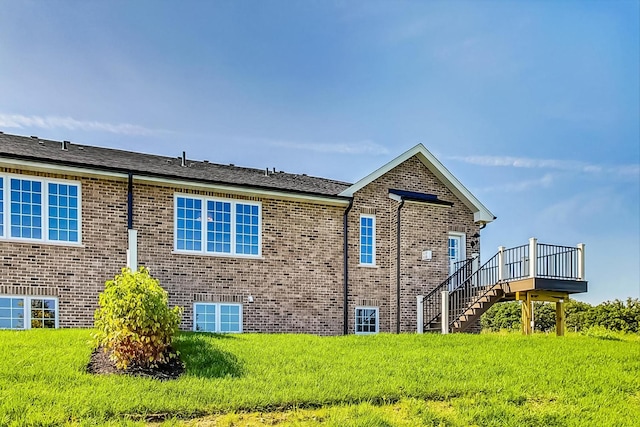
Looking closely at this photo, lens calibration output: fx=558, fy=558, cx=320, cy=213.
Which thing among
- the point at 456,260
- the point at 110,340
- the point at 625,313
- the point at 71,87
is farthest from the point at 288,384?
the point at 625,313

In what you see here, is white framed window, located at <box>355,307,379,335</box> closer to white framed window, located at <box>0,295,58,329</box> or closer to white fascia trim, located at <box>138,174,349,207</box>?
white fascia trim, located at <box>138,174,349,207</box>

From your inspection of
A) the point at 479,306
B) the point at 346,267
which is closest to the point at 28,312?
the point at 346,267

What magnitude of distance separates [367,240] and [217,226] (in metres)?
4.98

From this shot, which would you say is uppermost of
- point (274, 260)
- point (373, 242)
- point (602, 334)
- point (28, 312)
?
point (373, 242)

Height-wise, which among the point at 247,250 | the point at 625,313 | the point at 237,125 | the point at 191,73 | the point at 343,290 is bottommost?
the point at 625,313

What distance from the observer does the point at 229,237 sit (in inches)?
623

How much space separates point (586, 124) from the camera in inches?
665

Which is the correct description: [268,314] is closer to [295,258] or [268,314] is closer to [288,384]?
[295,258]

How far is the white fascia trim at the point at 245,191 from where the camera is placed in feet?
48.4

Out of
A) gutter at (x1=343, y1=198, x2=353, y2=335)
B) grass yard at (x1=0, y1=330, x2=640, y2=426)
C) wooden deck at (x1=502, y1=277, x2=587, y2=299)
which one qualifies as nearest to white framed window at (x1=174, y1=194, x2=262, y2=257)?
gutter at (x1=343, y1=198, x2=353, y2=335)

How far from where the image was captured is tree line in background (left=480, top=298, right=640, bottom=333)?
985 inches

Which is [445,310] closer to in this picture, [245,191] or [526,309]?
[526,309]

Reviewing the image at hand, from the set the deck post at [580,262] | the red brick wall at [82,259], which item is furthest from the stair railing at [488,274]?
the red brick wall at [82,259]

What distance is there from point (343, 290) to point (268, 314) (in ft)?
8.32
